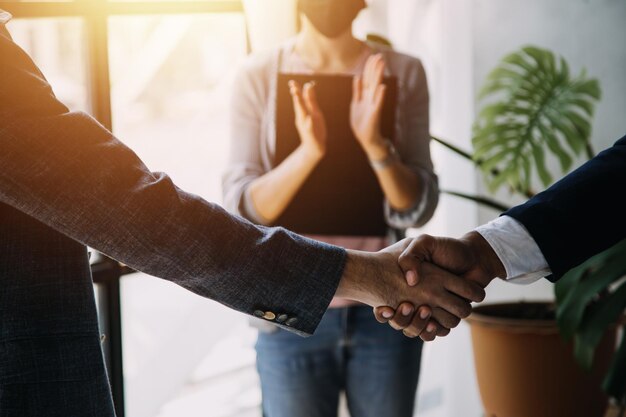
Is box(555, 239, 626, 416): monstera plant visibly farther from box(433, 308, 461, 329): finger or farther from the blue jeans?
box(433, 308, 461, 329): finger

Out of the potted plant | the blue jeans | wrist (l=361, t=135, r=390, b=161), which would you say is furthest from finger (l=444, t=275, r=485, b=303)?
the potted plant

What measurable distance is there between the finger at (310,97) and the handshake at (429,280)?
0.38 metres

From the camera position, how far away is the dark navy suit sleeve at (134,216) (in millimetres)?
1057

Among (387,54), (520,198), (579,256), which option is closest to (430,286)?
(579,256)

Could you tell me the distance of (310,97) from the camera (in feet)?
5.70

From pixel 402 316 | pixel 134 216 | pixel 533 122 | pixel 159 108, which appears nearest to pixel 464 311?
pixel 402 316

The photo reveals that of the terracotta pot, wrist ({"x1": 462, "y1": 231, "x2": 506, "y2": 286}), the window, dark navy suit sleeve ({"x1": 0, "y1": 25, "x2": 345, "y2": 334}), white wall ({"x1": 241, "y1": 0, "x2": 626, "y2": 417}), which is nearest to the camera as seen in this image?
dark navy suit sleeve ({"x1": 0, "y1": 25, "x2": 345, "y2": 334})

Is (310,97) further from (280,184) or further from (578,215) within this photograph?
(578,215)

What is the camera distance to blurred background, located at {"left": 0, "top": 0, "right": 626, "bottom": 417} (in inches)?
110

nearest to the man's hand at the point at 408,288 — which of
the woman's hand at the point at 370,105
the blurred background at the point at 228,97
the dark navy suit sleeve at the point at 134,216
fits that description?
the dark navy suit sleeve at the point at 134,216

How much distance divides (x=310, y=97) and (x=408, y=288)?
497 mm

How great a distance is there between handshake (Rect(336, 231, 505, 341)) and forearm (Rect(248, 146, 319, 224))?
274 mm

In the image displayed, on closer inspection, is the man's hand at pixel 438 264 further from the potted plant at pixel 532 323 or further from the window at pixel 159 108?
the window at pixel 159 108

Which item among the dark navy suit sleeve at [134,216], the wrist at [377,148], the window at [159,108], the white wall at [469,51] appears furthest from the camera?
the white wall at [469,51]
